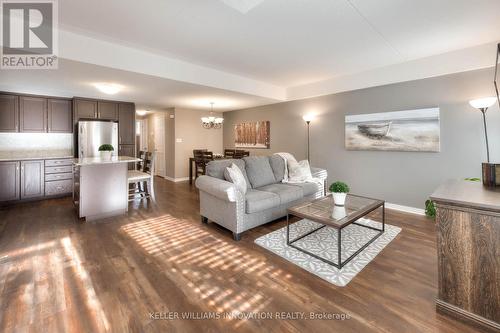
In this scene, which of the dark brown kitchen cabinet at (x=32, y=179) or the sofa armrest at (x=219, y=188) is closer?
the sofa armrest at (x=219, y=188)

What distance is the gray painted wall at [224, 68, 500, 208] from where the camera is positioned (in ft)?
11.1

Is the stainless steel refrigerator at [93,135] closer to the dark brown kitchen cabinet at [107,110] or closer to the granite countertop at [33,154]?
the dark brown kitchen cabinet at [107,110]

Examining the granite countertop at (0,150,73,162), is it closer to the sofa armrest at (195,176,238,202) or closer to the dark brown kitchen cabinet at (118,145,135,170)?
the dark brown kitchen cabinet at (118,145,135,170)

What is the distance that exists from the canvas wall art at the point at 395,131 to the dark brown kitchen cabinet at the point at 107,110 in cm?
556

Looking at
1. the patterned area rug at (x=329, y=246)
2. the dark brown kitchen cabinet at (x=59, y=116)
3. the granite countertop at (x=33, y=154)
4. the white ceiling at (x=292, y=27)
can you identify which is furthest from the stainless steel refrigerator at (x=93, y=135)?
the patterned area rug at (x=329, y=246)

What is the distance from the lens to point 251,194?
10.3 feet

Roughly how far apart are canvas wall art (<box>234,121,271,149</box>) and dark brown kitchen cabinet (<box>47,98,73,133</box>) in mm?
4352

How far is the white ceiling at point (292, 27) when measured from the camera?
7.58 feet

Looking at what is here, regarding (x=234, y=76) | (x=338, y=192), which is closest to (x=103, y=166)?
(x=234, y=76)

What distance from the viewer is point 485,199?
1.48 meters

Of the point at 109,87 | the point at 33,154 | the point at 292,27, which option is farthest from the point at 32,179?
the point at 292,27

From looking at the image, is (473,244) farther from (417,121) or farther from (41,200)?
(41,200)

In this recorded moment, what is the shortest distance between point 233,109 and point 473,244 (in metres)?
6.65

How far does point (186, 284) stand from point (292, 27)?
2.99 meters
